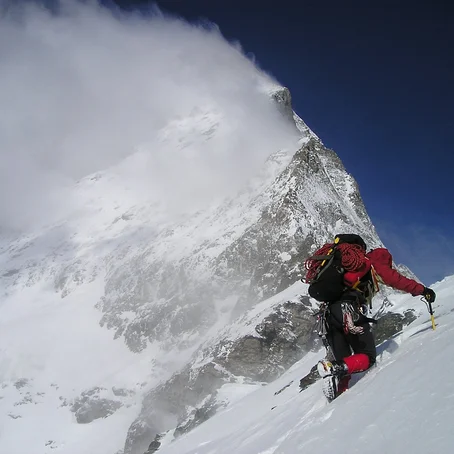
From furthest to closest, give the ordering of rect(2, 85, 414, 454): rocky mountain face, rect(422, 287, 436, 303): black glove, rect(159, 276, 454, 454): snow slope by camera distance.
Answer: rect(2, 85, 414, 454): rocky mountain face, rect(422, 287, 436, 303): black glove, rect(159, 276, 454, 454): snow slope

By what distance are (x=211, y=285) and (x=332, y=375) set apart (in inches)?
2692

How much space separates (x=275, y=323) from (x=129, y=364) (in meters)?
42.4

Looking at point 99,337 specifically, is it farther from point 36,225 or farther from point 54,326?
point 36,225

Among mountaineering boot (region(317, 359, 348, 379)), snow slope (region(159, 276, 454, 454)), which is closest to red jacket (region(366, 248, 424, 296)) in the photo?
snow slope (region(159, 276, 454, 454))

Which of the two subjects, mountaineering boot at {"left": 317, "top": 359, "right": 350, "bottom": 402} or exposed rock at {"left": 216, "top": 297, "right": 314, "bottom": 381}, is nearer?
mountaineering boot at {"left": 317, "top": 359, "right": 350, "bottom": 402}

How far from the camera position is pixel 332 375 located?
502cm

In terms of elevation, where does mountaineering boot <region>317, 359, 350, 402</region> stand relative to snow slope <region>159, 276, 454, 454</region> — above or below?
above

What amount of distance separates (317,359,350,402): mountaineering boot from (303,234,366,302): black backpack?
0.91 meters

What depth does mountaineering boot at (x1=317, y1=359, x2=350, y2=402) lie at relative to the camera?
5027mm

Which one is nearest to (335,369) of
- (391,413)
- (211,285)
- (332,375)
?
(332,375)

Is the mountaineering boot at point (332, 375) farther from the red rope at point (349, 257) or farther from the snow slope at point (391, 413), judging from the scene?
the red rope at point (349, 257)

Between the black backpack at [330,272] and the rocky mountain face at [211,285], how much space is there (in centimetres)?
2722

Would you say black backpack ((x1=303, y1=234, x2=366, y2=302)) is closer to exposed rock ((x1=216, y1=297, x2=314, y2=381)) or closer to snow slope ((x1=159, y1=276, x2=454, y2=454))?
snow slope ((x1=159, y1=276, x2=454, y2=454))

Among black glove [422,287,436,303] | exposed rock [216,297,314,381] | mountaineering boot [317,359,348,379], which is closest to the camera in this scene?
mountaineering boot [317,359,348,379]
